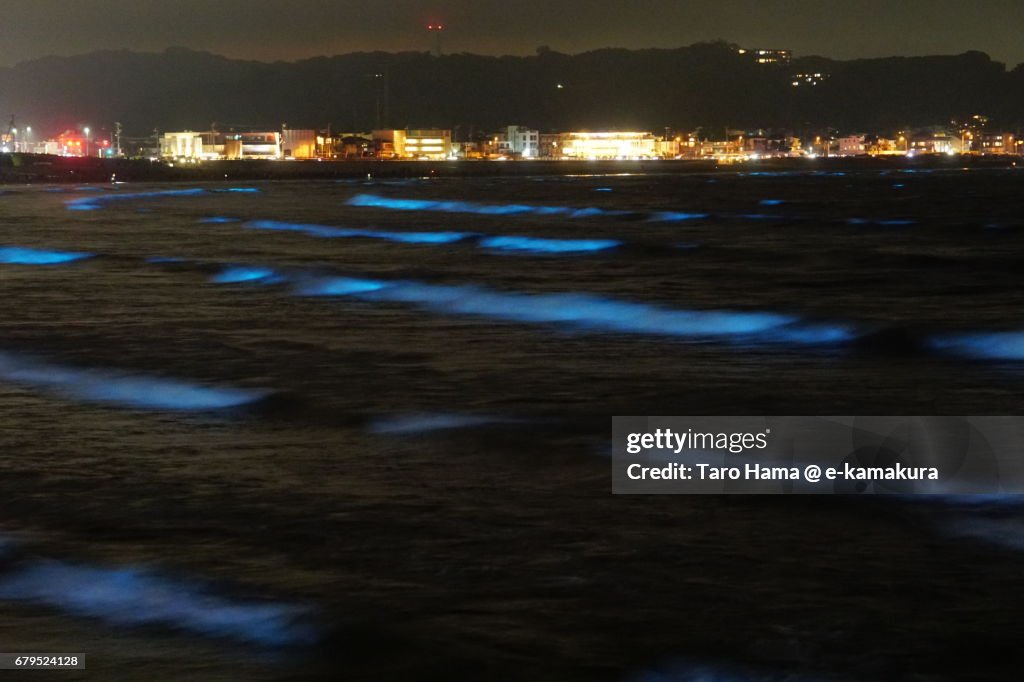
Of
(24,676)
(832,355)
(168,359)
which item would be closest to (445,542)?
(24,676)

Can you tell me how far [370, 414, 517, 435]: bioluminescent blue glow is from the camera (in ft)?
39.0

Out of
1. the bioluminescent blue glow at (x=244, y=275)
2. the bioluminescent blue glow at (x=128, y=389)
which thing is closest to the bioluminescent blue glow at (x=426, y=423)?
the bioluminescent blue glow at (x=128, y=389)

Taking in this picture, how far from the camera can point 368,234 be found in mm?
43719

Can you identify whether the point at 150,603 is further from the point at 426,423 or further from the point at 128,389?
the point at 128,389

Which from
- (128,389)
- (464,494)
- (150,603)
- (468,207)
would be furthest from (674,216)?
(150,603)

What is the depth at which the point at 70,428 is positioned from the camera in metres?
11.9

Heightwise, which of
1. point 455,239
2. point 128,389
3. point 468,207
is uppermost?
point 128,389

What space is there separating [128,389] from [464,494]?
5382 mm

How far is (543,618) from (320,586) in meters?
1.27

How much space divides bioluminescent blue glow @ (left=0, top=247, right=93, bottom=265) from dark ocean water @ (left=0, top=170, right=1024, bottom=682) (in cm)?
497

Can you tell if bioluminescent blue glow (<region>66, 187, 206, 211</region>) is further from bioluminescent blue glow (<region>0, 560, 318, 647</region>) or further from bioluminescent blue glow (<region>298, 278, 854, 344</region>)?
bioluminescent blue glow (<region>0, 560, 318, 647</region>)

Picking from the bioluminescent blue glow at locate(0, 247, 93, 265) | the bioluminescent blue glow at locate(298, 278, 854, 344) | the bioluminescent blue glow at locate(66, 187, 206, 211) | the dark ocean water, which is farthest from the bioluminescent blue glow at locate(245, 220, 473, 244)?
the bioluminescent blue glow at locate(66, 187, 206, 211)

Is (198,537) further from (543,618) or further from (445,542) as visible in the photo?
(543,618)

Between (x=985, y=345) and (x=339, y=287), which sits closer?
(x=985, y=345)
